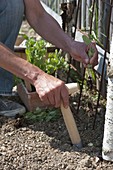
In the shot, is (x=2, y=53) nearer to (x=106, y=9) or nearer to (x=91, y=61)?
(x=91, y=61)

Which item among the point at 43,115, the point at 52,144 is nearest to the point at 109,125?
the point at 52,144

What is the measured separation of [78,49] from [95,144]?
0.54m

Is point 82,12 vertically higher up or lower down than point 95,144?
higher up

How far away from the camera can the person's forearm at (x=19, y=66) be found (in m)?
2.47

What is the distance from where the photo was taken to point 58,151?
2.87 meters

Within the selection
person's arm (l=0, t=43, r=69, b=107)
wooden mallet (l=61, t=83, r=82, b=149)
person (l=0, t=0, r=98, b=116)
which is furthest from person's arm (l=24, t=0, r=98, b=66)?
person's arm (l=0, t=43, r=69, b=107)

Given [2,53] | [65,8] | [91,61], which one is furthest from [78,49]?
[65,8]

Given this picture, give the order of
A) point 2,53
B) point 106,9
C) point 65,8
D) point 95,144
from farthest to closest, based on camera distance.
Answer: point 65,8, point 106,9, point 95,144, point 2,53

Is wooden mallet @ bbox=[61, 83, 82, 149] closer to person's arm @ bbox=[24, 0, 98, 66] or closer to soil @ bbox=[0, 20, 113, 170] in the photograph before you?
soil @ bbox=[0, 20, 113, 170]

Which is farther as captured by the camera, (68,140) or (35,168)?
(68,140)

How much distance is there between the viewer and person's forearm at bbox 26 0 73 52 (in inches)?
118

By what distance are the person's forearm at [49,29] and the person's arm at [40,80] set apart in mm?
515

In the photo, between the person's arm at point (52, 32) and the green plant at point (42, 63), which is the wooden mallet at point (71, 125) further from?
the green plant at point (42, 63)

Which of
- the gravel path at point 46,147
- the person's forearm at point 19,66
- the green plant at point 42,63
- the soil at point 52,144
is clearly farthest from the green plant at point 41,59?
the person's forearm at point 19,66
